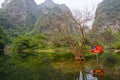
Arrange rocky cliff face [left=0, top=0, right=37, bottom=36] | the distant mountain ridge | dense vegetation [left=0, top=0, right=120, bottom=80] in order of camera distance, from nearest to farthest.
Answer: dense vegetation [left=0, top=0, right=120, bottom=80]
the distant mountain ridge
rocky cliff face [left=0, top=0, right=37, bottom=36]

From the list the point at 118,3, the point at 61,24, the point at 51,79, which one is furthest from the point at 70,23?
the point at 118,3

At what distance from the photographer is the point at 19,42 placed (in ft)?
162

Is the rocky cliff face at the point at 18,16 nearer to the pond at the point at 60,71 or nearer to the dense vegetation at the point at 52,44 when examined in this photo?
the dense vegetation at the point at 52,44

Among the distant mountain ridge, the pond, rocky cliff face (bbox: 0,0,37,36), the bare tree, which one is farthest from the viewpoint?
rocky cliff face (bbox: 0,0,37,36)

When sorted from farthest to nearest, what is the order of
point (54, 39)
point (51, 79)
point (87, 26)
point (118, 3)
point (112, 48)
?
point (118, 3), point (112, 48), point (54, 39), point (87, 26), point (51, 79)

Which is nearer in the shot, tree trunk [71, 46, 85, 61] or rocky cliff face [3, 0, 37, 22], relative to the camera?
tree trunk [71, 46, 85, 61]

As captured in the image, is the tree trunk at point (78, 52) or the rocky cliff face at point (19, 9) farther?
the rocky cliff face at point (19, 9)

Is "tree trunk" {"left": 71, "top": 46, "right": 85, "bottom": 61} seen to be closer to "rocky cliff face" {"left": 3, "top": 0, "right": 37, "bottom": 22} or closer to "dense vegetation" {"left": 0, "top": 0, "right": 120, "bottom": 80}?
"dense vegetation" {"left": 0, "top": 0, "right": 120, "bottom": 80}

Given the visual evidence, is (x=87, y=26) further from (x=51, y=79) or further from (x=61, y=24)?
(x=51, y=79)

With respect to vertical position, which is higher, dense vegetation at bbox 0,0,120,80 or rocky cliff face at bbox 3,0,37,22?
rocky cliff face at bbox 3,0,37,22

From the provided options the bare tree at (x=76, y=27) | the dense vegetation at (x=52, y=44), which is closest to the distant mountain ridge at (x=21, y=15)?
the dense vegetation at (x=52, y=44)

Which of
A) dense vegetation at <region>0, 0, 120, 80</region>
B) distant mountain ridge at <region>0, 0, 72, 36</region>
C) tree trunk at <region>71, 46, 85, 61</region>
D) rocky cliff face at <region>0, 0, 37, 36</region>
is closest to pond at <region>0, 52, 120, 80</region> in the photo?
dense vegetation at <region>0, 0, 120, 80</region>

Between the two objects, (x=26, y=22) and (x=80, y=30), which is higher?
(x=26, y=22)

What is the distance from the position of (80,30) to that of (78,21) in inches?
39.1
